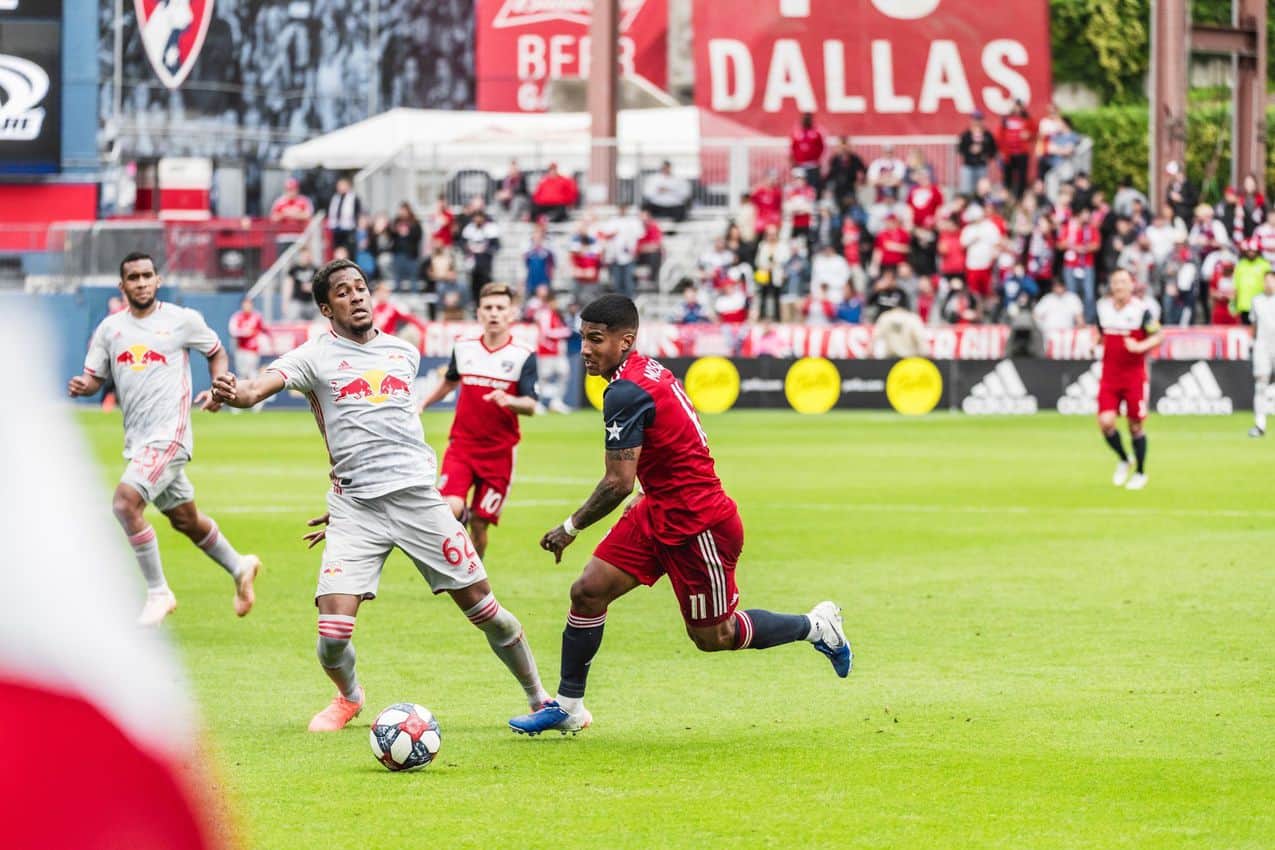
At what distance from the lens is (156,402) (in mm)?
12133

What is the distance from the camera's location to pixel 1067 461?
79.1 feet

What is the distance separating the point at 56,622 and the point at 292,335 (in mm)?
34390

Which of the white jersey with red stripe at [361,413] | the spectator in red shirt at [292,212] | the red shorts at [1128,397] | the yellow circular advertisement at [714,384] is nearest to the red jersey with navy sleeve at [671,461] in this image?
the white jersey with red stripe at [361,413]

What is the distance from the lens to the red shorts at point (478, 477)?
1353 cm

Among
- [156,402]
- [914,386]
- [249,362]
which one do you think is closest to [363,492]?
[156,402]

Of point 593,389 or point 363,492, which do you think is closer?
point 363,492

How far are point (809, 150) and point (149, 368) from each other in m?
27.1

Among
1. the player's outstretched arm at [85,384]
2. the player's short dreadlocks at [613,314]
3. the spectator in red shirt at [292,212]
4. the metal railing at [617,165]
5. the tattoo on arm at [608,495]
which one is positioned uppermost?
the metal railing at [617,165]

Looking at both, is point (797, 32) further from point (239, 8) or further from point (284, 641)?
point (284, 641)

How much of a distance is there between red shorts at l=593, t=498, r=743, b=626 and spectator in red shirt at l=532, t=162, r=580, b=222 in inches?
1219

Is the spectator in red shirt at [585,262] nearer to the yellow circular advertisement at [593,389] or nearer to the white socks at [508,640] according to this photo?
the yellow circular advertisement at [593,389]

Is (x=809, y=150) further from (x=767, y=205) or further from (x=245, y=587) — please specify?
(x=245, y=587)

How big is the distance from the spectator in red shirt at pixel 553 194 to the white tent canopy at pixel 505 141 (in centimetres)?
174

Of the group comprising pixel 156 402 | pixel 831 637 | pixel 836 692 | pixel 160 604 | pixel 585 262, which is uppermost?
pixel 585 262
